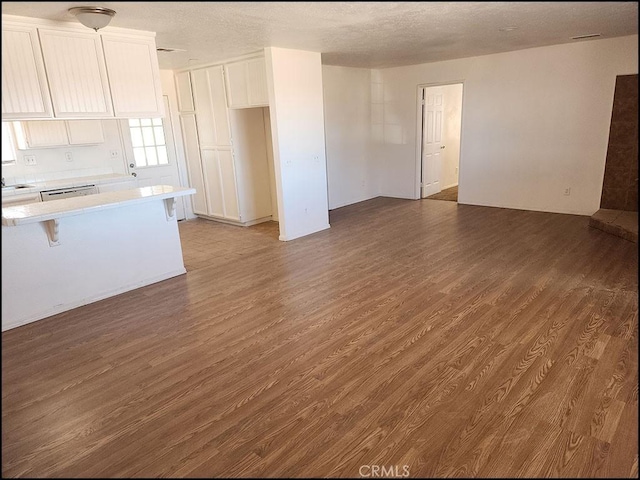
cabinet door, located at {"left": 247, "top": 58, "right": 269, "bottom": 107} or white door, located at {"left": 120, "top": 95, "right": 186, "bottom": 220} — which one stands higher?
cabinet door, located at {"left": 247, "top": 58, "right": 269, "bottom": 107}

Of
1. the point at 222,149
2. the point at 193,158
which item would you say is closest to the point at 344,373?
the point at 222,149

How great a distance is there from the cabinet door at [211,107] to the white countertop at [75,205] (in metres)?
2.16

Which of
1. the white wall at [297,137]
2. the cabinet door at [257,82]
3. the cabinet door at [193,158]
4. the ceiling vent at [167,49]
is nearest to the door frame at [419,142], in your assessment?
the white wall at [297,137]

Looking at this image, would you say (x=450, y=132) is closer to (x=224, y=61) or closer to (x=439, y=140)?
(x=439, y=140)

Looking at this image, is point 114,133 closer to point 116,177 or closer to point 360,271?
point 116,177

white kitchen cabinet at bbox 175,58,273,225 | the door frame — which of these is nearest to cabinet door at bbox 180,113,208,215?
white kitchen cabinet at bbox 175,58,273,225

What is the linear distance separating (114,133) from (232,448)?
5344 millimetres

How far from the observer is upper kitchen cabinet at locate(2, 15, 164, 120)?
3143 mm

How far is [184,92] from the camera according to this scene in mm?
6484

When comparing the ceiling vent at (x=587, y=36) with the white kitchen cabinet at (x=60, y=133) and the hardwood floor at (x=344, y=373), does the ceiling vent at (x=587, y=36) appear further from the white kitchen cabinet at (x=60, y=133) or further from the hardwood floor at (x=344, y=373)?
the white kitchen cabinet at (x=60, y=133)

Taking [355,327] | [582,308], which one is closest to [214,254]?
[355,327]

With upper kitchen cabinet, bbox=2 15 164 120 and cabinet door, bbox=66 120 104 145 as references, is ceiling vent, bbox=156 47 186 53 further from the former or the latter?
cabinet door, bbox=66 120 104 145

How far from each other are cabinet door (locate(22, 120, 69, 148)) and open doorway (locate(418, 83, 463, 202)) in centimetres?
561

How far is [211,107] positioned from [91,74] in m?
2.75
